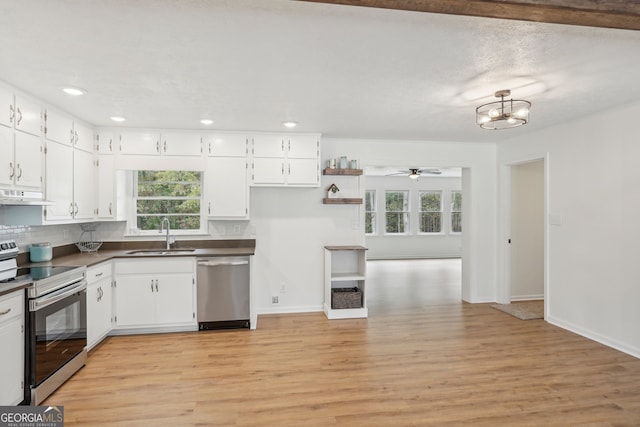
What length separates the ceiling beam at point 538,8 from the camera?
150 centimetres

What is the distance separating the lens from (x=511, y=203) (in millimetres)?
5297

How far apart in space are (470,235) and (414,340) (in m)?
2.26

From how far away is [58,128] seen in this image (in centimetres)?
343

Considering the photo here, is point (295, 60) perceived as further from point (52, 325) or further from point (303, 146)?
point (52, 325)

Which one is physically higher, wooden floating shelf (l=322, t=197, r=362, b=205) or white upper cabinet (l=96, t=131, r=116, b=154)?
white upper cabinet (l=96, t=131, r=116, b=154)

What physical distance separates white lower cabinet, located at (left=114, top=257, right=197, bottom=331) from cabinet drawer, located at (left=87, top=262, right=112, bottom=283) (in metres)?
0.14

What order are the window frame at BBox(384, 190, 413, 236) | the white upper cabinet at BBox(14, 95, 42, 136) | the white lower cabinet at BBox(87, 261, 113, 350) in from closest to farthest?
the white upper cabinet at BBox(14, 95, 42, 136), the white lower cabinet at BBox(87, 261, 113, 350), the window frame at BBox(384, 190, 413, 236)

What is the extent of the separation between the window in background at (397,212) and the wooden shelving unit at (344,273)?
563 cm

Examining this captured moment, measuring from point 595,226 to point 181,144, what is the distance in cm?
483

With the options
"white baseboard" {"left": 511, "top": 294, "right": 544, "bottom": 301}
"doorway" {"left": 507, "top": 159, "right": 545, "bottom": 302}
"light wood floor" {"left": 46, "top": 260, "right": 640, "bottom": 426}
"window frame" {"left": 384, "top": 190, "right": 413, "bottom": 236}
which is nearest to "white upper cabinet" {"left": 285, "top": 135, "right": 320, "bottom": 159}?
"light wood floor" {"left": 46, "top": 260, "right": 640, "bottom": 426}

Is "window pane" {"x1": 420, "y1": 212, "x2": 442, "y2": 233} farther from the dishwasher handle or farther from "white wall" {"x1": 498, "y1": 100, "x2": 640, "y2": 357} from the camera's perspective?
the dishwasher handle

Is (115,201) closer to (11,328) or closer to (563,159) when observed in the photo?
(11,328)

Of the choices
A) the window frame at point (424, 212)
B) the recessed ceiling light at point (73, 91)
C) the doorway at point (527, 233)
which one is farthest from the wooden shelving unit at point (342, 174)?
the window frame at point (424, 212)

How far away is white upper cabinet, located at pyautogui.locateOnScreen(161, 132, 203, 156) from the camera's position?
168 inches
